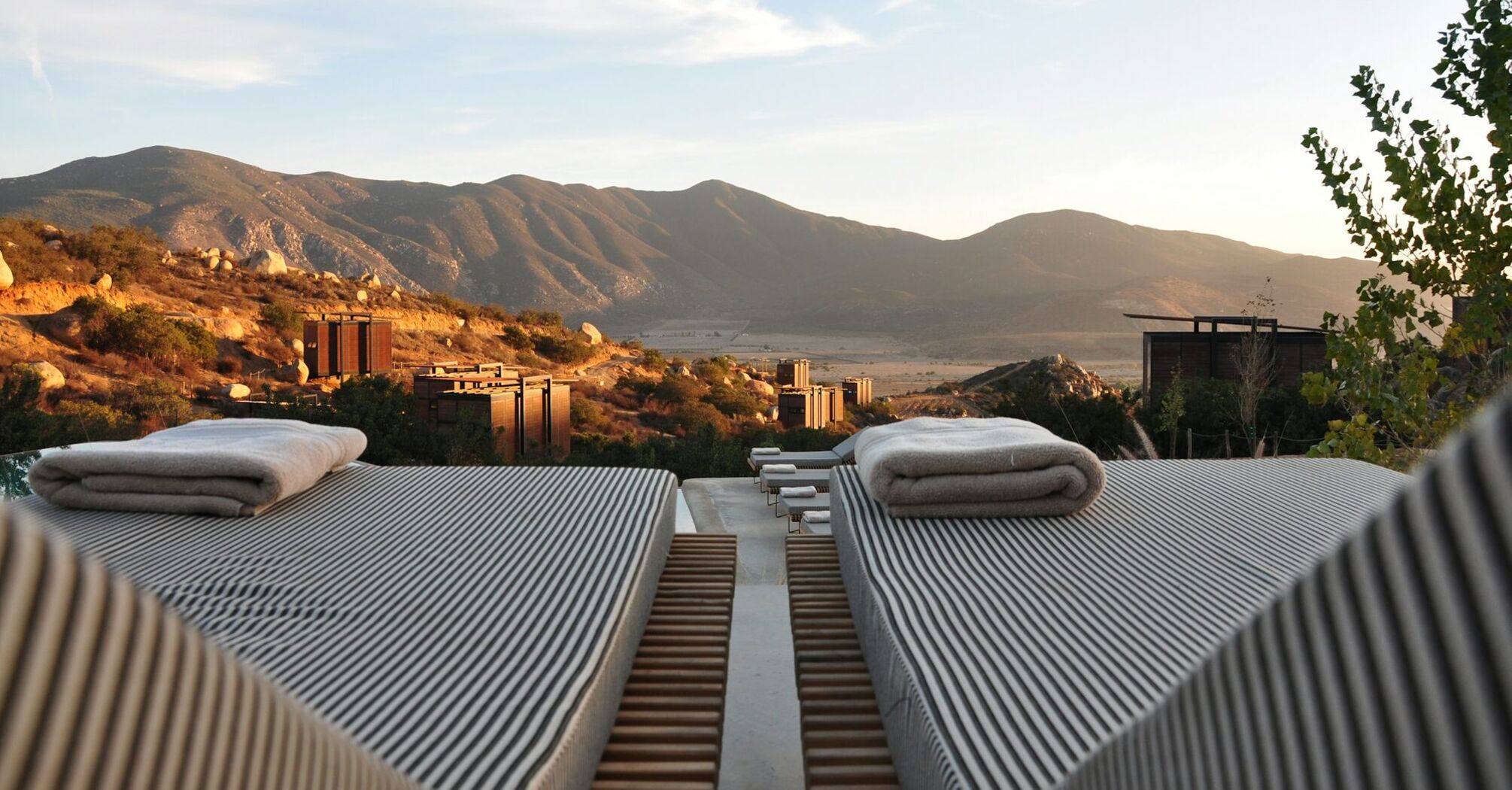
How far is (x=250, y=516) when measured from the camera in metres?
3.26

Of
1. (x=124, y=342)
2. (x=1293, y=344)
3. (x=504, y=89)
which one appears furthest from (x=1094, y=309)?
(x=124, y=342)

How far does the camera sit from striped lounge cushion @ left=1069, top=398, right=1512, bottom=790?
511 millimetres

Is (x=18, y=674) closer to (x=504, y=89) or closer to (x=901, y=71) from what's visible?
(x=901, y=71)

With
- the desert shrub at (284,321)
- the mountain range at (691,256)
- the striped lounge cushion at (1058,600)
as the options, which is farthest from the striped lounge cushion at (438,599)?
the mountain range at (691,256)

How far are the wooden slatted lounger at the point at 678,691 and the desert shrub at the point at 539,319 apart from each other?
87.5 ft

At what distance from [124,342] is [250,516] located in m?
16.9

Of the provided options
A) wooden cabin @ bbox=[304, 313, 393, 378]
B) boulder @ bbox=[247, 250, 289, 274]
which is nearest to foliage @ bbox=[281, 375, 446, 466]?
wooden cabin @ bbox=[304, 313, 393, 378]

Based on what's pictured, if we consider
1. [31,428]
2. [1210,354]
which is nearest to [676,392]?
[1210,354]

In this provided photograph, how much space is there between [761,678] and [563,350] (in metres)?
24.2

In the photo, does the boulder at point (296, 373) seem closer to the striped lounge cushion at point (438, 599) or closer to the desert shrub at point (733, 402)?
the desert shrub at point (733, 402)

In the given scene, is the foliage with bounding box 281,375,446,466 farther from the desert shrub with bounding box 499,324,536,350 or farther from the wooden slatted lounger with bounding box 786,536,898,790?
the desert shrub with bounding box 499,324,536,350

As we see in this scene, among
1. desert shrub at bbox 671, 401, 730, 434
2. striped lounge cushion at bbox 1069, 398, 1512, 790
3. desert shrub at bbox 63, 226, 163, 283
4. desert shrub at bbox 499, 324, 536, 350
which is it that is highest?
desert shrub at bbox 63, 226, 163, 283

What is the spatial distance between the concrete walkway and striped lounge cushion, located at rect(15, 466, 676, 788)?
0.41m

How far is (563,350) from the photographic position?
87.8 ft
